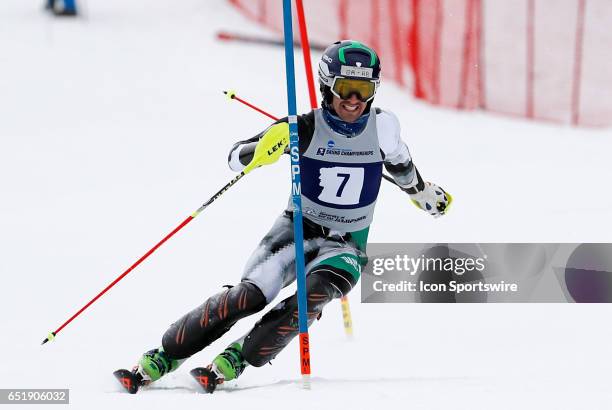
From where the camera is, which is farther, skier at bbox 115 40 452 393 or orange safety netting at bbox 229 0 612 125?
orange safety netting at bbox 229 0 612 125

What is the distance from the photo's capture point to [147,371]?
4.57m

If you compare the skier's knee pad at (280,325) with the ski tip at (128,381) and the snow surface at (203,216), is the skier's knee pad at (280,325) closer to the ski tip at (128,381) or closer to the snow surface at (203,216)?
the snow surface at (203,216)

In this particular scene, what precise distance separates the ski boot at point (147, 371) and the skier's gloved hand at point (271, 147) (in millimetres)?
899

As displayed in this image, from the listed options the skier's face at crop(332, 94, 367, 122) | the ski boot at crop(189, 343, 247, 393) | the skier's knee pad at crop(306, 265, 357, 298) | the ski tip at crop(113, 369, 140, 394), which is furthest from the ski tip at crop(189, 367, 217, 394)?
the skier's face at crop(332, 94, 367, 122)

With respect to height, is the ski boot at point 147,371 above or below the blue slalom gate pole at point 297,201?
below

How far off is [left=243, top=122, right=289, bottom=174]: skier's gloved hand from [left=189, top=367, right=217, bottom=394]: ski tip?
90 cm

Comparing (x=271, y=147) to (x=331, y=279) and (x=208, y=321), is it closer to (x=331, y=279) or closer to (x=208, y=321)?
(x=331, y=279)

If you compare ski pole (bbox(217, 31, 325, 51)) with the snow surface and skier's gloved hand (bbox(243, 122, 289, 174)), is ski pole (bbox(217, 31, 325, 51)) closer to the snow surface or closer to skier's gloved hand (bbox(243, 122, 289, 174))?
the snow surface

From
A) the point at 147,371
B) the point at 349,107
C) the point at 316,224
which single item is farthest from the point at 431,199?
the point at 147,371

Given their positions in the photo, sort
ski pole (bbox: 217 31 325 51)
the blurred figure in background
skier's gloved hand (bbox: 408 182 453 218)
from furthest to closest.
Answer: the blurred figure in background → ski pole (bbox: 217 31 325 51) → skier's gloved hand (bbox: 408 182 453 218)

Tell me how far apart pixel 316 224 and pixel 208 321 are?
0.75 meters

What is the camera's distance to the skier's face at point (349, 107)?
4.79m

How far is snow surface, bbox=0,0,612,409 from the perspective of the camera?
4.78m
